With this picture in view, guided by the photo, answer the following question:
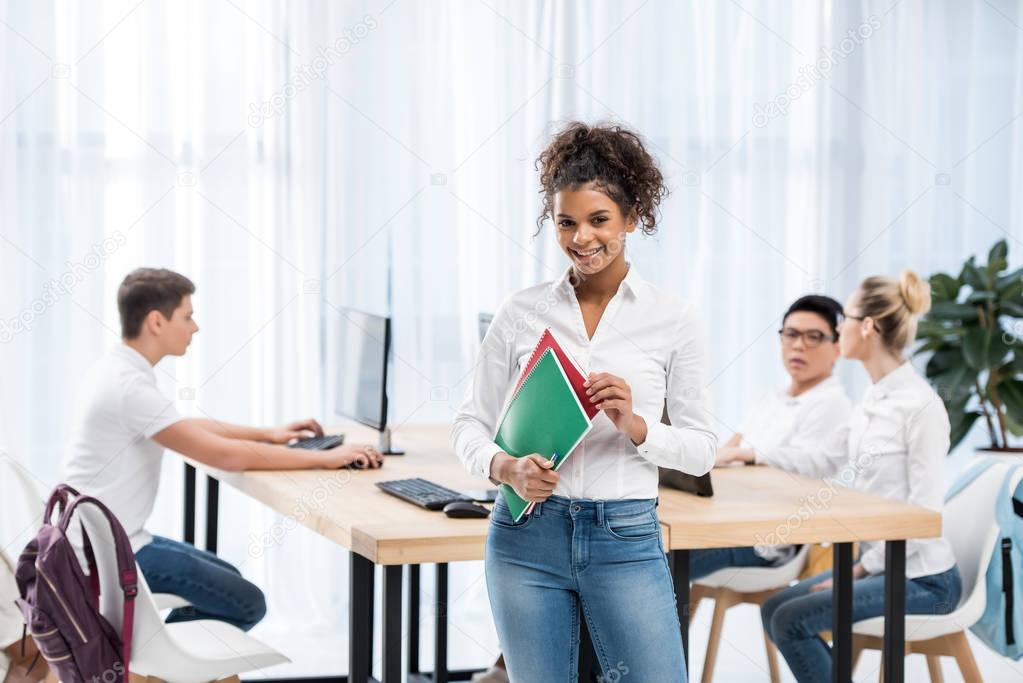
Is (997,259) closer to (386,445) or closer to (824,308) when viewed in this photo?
(824,308)

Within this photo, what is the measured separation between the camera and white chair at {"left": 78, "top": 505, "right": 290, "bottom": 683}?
214 centimetres

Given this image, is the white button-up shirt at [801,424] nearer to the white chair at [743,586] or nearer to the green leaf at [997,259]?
the white chair at [743,586]

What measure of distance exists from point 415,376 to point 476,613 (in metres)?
0.91

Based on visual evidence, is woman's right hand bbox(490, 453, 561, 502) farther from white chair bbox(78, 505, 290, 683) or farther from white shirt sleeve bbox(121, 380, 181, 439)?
white shirt sleeve bbox(121, 380, 181, 439)

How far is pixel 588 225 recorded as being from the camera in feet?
5.50

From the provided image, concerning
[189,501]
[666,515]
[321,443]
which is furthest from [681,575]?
[189,501]

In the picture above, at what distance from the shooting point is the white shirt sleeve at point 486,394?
1.79 m

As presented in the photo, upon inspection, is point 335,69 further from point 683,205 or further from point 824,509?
point 824,509

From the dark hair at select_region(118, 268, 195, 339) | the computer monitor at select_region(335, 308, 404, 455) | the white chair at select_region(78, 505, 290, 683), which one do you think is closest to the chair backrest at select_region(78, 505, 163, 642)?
the white chair at select_region(78, 505, 290, 683)

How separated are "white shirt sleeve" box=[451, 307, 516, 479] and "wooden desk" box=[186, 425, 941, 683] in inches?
15.2

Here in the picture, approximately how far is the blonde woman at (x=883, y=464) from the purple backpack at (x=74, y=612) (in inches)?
59.9

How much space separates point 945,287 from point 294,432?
2463 mm

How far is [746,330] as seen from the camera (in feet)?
15.4

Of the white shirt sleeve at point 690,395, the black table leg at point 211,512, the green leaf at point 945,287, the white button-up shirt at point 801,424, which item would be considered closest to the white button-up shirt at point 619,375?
the white shirt sleeve at point 690,395
